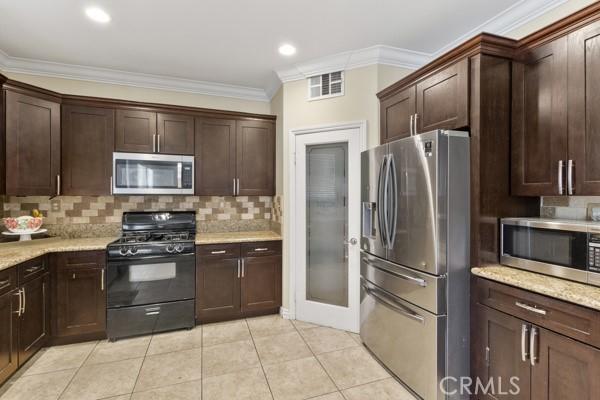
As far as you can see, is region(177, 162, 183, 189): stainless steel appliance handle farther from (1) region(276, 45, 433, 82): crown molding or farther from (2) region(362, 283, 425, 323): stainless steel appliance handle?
(2) region(362, 283, 425, 323): stainless steel appliance handle

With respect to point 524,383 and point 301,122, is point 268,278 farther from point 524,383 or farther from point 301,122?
point 524,383

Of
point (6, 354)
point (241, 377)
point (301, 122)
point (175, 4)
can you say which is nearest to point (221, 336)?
point (241, 377)

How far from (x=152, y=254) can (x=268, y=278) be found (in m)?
1.28

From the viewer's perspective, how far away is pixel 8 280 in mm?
2201

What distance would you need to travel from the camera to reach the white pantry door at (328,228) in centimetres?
305

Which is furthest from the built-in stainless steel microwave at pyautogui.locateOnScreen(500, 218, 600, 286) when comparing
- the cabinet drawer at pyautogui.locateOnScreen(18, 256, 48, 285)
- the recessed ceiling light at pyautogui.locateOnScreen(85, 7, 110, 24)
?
the cabinet drawer at pyautogui.locateOnScreen(18, 256, 48, 285)

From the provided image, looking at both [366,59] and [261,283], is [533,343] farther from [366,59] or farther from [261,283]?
[366,59]

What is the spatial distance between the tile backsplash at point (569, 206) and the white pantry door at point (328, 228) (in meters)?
1.48

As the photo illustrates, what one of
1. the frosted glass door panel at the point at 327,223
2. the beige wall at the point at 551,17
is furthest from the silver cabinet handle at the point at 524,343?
the beige wall at the point at 551,17

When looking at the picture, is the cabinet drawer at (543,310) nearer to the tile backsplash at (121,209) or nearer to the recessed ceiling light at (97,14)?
the tile backsplash at (121,209)

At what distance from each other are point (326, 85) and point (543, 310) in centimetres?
264

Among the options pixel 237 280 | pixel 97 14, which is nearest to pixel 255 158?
pixel 237 280

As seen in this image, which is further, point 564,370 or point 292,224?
point 292,224

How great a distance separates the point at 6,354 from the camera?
7.17ft
